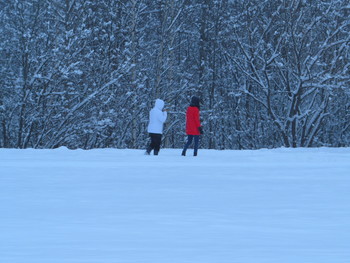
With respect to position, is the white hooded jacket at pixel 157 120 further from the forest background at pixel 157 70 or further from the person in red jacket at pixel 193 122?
the forest background at pixel 157 70

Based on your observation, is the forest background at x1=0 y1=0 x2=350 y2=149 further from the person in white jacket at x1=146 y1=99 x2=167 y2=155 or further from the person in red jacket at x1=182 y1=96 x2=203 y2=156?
the person in red jacket at x1=182 y1=96 x2=203 y2=156

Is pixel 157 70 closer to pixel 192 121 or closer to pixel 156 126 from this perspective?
pixel 156 126

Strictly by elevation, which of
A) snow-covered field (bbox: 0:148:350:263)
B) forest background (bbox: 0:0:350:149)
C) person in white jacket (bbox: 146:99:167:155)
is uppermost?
forest background (bbox: 0:0:350:149)

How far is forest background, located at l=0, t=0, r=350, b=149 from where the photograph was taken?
21.6 meters

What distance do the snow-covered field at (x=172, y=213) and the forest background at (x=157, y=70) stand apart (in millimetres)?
6929

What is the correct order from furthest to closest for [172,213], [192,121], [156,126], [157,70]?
[157,70], [156,126], [192,121], [172,213]

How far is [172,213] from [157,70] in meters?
21.5

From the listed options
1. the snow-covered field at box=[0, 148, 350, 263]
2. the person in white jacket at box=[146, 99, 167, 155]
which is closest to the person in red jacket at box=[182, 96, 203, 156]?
the person in white jacket at box=[146, 99, 167, 155]

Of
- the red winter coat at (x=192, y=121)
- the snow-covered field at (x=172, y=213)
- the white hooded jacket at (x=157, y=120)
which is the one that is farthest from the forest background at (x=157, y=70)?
the snow-covered field at (x=172, y=213)

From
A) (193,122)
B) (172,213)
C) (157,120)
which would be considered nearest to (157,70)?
(157,120)

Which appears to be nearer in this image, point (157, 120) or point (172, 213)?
point (172, 213)

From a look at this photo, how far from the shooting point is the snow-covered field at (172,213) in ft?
17.4

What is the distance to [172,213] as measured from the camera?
297 inches

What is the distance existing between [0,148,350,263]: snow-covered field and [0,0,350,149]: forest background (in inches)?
273
